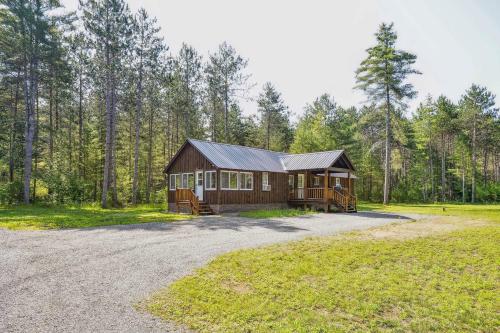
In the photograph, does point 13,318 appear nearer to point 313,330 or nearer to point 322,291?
point 313,330

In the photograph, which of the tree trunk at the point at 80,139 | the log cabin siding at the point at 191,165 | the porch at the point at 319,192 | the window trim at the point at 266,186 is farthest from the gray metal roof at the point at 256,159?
the tree trunk at the point at 80,139

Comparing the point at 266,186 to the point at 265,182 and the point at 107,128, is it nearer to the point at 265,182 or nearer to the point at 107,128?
the point at 265,182

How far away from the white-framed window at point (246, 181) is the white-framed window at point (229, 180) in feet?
1.57

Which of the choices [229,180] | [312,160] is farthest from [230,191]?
[312,160]

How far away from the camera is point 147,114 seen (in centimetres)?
3575

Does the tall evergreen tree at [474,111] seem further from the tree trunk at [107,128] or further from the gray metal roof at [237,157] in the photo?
the tree trunk at [107,128]

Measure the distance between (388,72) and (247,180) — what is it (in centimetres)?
1837

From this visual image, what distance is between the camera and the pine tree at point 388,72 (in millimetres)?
31438

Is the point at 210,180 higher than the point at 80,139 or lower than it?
lower

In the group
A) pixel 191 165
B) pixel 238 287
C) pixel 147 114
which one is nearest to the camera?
pixel 238 287

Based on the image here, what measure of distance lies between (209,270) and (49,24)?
26.7m

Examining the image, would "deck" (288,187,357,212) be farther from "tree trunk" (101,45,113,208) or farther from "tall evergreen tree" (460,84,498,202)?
"tall evergreen tree" (460,84,498,202)

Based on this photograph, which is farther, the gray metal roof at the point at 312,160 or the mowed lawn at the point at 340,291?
the gray metal roof at the point at 312,160

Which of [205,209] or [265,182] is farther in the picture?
[265,182]
